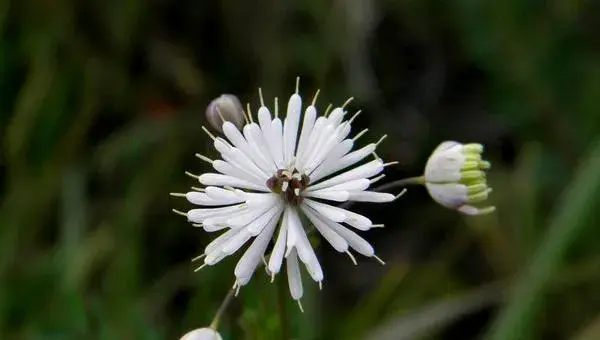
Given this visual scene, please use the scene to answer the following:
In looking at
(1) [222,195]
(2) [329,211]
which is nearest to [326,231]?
(2) [329,211]

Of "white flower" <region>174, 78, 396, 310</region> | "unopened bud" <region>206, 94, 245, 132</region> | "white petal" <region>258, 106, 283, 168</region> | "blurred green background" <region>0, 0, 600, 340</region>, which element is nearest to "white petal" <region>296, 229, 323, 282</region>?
"white flower" <region>174, 78, 396, 310</region>

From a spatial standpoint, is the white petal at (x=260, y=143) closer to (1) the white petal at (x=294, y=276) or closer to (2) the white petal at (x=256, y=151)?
(2) the white petal at (x=256, y=151)

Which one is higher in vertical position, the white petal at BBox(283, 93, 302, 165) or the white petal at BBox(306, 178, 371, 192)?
the white petal at BBox(283, 93, 302, 165)

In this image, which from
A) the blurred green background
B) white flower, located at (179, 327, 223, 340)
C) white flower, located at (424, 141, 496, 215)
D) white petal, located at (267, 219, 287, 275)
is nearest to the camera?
white petal, located at (267, 219, 287, 275)

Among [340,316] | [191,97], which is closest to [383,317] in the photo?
[340,316]

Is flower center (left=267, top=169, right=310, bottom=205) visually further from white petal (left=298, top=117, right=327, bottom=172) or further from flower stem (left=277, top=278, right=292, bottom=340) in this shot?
flower stem (left=277, top=278, right=292, bottom=340)

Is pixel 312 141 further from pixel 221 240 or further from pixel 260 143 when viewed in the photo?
pixel 221 240

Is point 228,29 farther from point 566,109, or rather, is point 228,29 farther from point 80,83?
point 566,109
